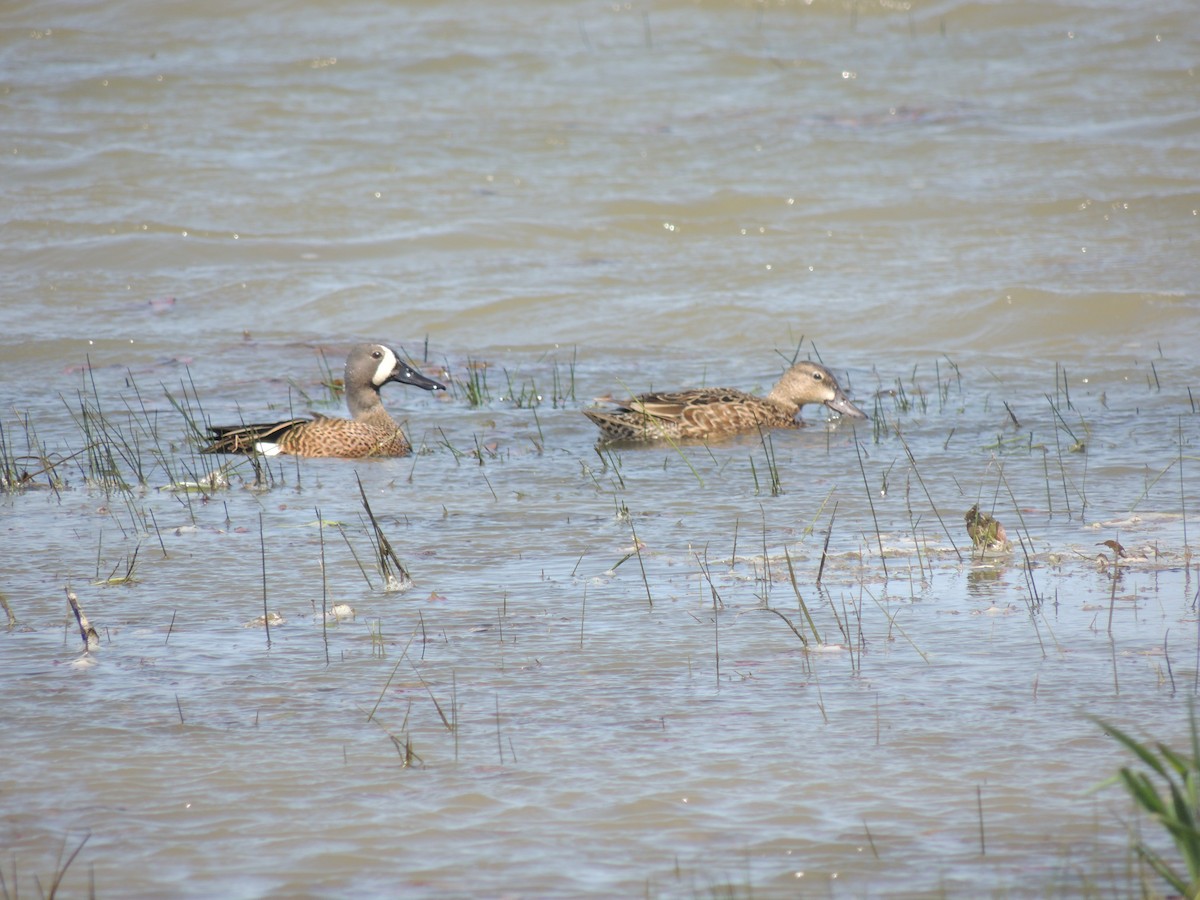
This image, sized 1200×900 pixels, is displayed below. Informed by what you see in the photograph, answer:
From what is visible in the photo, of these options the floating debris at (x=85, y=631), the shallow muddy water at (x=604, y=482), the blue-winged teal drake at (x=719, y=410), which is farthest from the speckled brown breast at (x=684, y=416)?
Answer: the floating debris at (x=85, y=631)

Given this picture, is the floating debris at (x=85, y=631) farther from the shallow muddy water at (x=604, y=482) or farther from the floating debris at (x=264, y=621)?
the floating debris at (x=264, y=621)

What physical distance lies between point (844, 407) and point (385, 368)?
2.76m

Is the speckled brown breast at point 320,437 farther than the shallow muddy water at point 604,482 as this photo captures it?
Yes

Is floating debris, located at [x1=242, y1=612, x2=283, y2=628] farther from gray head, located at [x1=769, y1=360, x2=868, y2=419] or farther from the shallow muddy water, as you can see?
gray head, located at [x1=769, y1=360, x2=868, y2=419]

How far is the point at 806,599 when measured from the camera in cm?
566

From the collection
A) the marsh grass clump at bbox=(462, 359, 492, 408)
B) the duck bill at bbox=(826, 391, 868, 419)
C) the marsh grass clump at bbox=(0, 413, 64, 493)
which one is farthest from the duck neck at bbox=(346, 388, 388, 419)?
the duck bill at bbox=(826, 391, 868, 419)

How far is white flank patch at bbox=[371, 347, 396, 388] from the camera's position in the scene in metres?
9.57

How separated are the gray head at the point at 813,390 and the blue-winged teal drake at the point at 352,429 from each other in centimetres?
210

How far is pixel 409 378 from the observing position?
9.71m

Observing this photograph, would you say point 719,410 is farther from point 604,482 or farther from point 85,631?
point 85,631

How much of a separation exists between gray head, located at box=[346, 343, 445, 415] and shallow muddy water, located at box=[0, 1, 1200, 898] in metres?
0.41

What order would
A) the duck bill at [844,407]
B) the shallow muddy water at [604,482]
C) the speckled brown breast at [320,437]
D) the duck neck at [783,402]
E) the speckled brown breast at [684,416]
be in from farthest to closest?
the duck neck at [783,402], the duck bill at [844,407], the speckled brown breast at [684,416], the speckled brown breast at [320,437], the shallow muddy water at [604,482]

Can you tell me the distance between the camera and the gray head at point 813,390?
9680mm

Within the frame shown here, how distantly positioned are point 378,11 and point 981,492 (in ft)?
60.5
